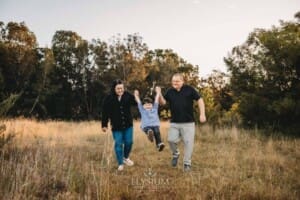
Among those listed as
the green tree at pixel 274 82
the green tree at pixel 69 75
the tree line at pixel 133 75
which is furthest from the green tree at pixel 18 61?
the green tree at pixel 274 82

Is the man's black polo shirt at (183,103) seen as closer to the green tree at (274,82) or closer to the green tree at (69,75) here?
the green tree at (274,82)

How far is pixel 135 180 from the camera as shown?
568cm

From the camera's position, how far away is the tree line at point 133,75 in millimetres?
11641

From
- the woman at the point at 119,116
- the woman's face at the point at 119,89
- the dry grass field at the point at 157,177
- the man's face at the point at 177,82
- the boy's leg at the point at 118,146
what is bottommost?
the dry grass field at the point at 157,177

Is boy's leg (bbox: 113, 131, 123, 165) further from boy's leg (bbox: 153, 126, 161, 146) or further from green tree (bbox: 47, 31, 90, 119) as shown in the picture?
green tree (bbox: 47, 31, 90, 119)

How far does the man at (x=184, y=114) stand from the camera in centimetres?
652

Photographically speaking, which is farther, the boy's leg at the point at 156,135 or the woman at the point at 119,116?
the boy's leg at the point at 156,135

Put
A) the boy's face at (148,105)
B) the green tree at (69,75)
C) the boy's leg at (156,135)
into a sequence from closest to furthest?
the boy's leg at (156,135) < the boy's face at (148,105) < the green tree at (69,75)

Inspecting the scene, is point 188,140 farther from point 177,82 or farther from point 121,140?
point 121,140

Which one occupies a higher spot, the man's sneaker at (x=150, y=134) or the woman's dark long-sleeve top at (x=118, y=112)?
the woman's dark long-sleeve top at (x=118, y=112)

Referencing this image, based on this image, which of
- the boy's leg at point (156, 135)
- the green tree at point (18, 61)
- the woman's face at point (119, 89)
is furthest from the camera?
the green tree at point (18, 61)

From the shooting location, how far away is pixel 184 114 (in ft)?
21.6

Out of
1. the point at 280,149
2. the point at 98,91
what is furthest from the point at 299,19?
the point at 98,91

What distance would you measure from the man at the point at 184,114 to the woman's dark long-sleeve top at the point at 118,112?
94 centimetres
